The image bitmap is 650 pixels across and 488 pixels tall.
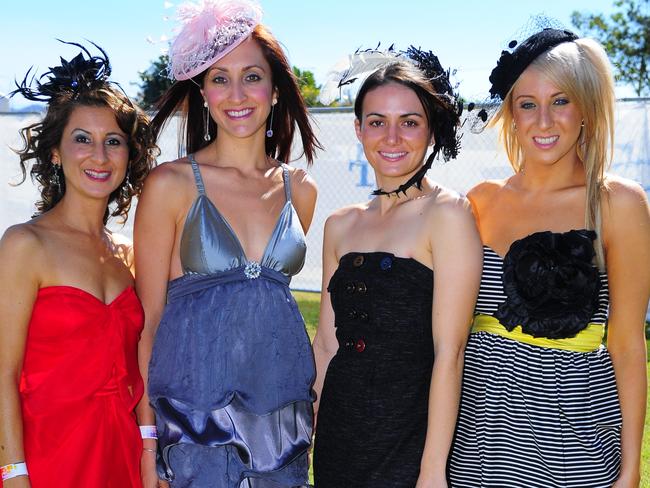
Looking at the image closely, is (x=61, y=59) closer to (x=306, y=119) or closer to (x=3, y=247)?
(x=3, y=247)

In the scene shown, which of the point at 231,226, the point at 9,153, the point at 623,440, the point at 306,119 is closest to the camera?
the point at 623,440

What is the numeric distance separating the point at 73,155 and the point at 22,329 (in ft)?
2.36

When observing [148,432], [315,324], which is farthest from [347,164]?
[148,432]

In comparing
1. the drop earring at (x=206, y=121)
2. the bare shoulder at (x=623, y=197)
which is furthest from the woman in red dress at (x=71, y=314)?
the bare shoulder at (x=623, y=197)

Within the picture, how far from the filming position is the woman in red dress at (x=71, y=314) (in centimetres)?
276

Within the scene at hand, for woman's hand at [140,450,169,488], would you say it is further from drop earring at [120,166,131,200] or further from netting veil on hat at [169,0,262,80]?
netting veil on hat at [169,0,262,80]

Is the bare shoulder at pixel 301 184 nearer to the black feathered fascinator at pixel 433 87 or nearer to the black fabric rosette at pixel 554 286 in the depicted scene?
the black feathered fascinator at pixel 433 87

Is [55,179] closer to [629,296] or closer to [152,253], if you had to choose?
[152,253]

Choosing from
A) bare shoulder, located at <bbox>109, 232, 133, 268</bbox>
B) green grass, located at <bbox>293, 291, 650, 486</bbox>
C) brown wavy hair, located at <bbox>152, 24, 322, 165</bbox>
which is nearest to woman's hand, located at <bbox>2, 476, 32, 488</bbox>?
bare shoulder, located at <bbox>109, 232, 133, 268</bbox>

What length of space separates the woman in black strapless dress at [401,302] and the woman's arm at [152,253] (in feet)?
2.07

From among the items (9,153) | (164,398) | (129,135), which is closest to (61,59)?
(129,135)

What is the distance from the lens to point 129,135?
320cm

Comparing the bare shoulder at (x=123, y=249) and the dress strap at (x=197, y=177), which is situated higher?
the dress strap at (x=197, y=177)

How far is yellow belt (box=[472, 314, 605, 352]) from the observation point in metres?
2.74
